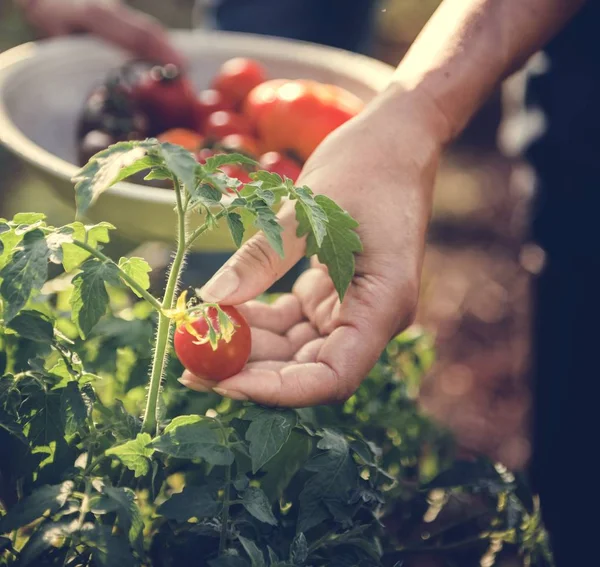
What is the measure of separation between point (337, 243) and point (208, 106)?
103 cm

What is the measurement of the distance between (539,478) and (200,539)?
3.70ft

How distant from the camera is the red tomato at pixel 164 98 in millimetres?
1812

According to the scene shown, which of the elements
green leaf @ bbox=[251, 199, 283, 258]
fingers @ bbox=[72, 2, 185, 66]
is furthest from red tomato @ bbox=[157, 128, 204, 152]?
green leaf @ bbox=[251, 199, 283, 258]

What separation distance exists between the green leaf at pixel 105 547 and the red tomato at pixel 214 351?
242mm

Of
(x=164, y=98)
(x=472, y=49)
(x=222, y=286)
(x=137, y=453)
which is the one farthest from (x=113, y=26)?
(x=137, y=453)

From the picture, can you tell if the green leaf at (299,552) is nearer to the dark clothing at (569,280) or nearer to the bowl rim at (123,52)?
the bowl rim at (123,52)

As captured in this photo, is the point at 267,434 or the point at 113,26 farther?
the point at 113,26

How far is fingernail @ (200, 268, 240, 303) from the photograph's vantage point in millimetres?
1025

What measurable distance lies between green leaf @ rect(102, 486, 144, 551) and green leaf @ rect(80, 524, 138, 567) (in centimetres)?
1

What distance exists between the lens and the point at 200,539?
3.08 feet

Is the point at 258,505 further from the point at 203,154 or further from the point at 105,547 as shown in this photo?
the point at 203,154

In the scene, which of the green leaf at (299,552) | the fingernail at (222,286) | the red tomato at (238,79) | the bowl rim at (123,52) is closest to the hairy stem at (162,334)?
the fingernail at (222,286)

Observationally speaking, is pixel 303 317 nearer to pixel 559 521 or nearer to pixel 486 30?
pixel 486 30

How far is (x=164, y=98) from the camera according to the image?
1.82 m
